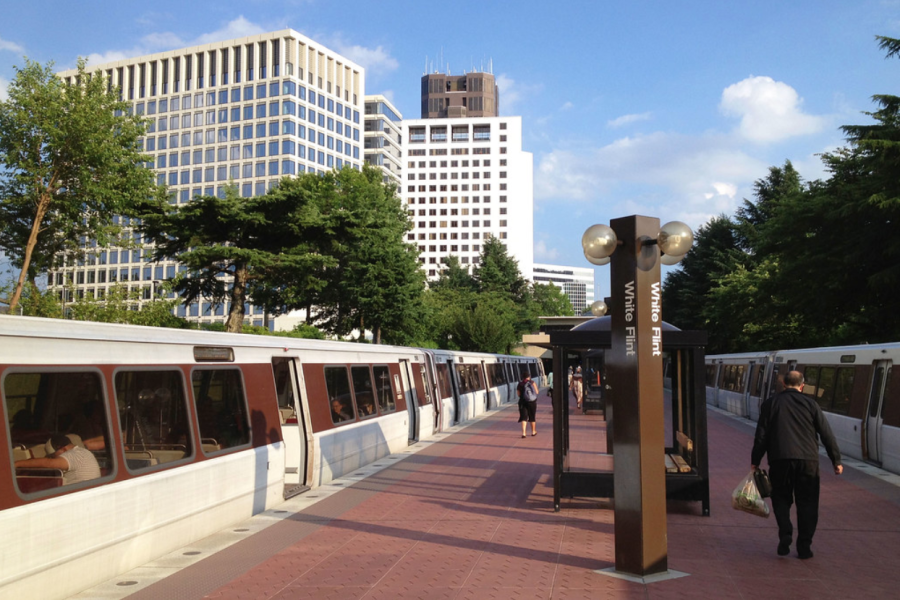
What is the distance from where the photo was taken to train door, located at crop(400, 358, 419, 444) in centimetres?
1978

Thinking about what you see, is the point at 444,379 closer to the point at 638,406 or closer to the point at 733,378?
the point at 733,378

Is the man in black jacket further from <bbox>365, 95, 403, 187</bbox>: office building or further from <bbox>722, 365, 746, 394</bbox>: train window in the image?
<bbox>365, 95, 403, 187</bbox>: office building

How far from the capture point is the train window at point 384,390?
17031mm

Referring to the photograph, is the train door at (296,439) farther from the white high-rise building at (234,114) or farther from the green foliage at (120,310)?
the white high-rise building at (234,114)

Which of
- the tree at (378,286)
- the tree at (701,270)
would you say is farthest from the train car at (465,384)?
the tree at (701,270)

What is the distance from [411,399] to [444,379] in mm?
5989

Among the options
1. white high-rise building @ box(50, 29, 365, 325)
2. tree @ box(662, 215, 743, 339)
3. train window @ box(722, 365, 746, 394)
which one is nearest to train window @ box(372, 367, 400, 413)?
train window @ box(722, 365, 746, 394)

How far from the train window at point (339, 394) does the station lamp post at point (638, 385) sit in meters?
6.98

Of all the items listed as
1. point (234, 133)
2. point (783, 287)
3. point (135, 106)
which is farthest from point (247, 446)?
point (135, 106)

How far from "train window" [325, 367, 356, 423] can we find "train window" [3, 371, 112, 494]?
6.47 metres

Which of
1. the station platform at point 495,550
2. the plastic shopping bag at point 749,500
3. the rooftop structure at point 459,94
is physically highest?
the rooftop structure at point 459,94

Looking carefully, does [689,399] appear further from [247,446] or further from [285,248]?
[285,248]

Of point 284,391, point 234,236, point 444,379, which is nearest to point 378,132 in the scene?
point 234,236

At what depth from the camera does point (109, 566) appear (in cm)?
714
